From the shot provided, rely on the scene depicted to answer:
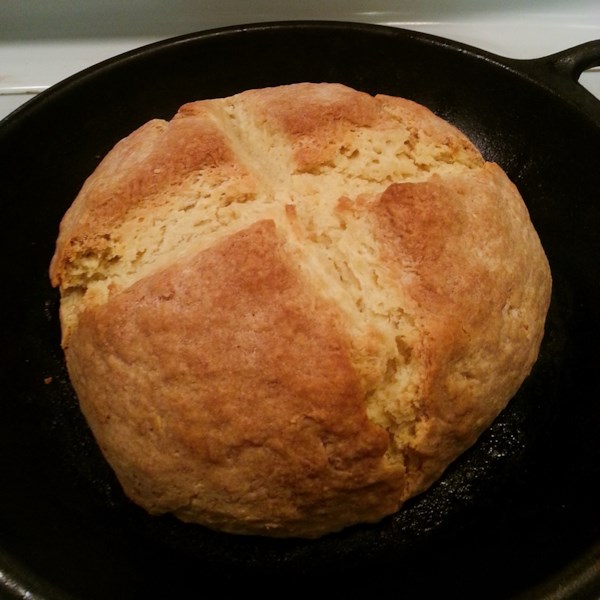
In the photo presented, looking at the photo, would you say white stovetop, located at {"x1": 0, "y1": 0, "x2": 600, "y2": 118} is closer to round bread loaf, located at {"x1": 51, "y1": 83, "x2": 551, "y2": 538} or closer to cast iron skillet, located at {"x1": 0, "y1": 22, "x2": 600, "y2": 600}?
cast iron skillet, located at {"x1": 0, "y1": 22, "x2": 600, "y2": 600}

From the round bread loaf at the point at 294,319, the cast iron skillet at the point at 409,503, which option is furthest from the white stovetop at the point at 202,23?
the round bread loaf at the point at 294,319

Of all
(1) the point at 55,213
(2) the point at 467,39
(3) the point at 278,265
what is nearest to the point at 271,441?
(3) the point at 278,265

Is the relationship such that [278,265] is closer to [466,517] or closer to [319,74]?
[466,517]

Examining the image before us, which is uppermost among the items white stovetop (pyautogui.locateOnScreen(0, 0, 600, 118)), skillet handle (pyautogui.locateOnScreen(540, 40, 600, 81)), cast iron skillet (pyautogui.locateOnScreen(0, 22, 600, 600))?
white stovetop (pyautogui.locateOnScreen(0, 0, 600, 118))

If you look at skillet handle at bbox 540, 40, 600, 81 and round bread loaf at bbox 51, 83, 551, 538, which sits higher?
skillet handle at bbox 540, 40, 600, 81

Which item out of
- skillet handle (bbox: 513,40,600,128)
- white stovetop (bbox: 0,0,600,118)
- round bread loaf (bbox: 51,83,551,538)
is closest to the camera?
round bread loaf (bbox: 51,83,551,538)

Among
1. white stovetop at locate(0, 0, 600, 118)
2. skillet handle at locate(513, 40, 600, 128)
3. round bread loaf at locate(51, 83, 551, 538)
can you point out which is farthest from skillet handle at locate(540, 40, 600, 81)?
round bread loaf at locate(51, 83, 551, 538)

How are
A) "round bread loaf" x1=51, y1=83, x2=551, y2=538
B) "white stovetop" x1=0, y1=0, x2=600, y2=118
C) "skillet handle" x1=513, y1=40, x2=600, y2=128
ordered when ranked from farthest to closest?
"white stovetop" x1=0, y1=0, x2=600, y2=118, "skillet handle" x1=513, y1=40, x2=600, y2=128, "round bread loaf" x1=51, y1=83, x2=551, y2=538

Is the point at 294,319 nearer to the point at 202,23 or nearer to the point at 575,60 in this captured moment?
the point at 575,60

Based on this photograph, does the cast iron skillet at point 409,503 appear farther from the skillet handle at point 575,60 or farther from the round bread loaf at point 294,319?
the round bread loaf at point 294,319
